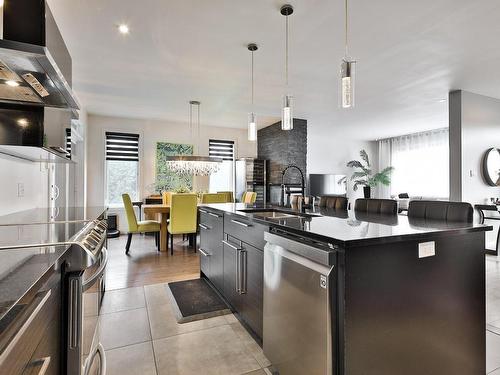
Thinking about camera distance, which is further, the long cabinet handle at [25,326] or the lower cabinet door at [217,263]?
the lower cabinet door at [217,263]

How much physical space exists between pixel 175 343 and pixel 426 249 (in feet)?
5.86

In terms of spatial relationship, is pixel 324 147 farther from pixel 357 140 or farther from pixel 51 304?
pixel 51 304

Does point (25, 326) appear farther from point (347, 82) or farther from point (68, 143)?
point (68, 143)

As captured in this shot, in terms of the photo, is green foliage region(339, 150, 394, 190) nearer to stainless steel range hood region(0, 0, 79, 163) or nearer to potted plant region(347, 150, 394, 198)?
potted plant region(347, 150, 394, 198)

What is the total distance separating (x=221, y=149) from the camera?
759 centimetres

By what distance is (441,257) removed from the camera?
1452 millimetres

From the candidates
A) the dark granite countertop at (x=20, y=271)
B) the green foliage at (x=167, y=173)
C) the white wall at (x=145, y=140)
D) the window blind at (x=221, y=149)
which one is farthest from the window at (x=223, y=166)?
the dark granite countertop at (x=20, y=271)

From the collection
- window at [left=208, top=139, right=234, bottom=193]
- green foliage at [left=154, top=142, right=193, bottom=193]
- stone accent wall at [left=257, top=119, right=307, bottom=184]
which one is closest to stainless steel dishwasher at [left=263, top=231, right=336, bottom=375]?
stone accent wall at [left=257, top=119, right=307, bottom=184]

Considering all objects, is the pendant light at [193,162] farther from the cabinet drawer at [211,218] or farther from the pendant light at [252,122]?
the pendant light at [252,122]

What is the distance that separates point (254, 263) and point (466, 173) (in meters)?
4.48

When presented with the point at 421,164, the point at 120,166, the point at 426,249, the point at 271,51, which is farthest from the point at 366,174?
the point at 426,249

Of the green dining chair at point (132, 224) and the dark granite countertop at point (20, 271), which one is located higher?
the dark granite countertop at point (20, 271)

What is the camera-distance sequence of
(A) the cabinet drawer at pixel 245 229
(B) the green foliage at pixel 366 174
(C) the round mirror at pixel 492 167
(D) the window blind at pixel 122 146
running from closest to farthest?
(A) the cabinet drawer at pixel 245 229
(C) the round mirror at pixel 492 167
(D) the window blind at pixel 122 146
(B) the green foliage at pixel 366 174

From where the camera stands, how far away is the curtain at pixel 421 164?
7582mm
